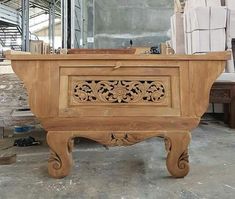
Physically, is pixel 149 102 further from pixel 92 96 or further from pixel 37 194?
pixel 37 194

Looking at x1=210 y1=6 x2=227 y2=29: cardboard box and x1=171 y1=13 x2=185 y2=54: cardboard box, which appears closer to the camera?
x1=210 y1=6 x2=227 y2=29: cardboard box

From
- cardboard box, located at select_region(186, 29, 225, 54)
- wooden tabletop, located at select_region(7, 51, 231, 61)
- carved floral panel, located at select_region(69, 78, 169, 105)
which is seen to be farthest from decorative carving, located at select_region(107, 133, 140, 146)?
cardboard box, located at select_region(186, 29, 225, 54)

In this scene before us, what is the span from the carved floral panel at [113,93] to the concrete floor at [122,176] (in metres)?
0.39

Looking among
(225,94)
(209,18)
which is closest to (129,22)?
(209,18)

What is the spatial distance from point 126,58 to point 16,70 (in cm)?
53

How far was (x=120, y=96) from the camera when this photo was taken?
141 centimetres

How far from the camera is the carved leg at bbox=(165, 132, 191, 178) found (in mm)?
1429

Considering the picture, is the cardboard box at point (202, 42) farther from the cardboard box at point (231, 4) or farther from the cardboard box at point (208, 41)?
the cardboard box at point (231, 4)

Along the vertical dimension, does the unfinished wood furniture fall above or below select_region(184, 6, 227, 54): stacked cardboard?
below

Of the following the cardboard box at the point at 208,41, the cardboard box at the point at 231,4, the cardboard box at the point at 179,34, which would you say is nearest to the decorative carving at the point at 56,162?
the cardboard box at the point at 208,41

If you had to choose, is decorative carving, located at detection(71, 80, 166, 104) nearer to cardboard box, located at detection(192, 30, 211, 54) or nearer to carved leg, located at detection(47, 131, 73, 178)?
carved leg, located at detection(47, 131, 73, 178)

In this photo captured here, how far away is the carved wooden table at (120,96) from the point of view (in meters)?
1.40

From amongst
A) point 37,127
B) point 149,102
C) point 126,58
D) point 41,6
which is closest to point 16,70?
point 126,58

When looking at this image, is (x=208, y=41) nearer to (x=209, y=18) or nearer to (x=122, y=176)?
(x=209, y=18)
